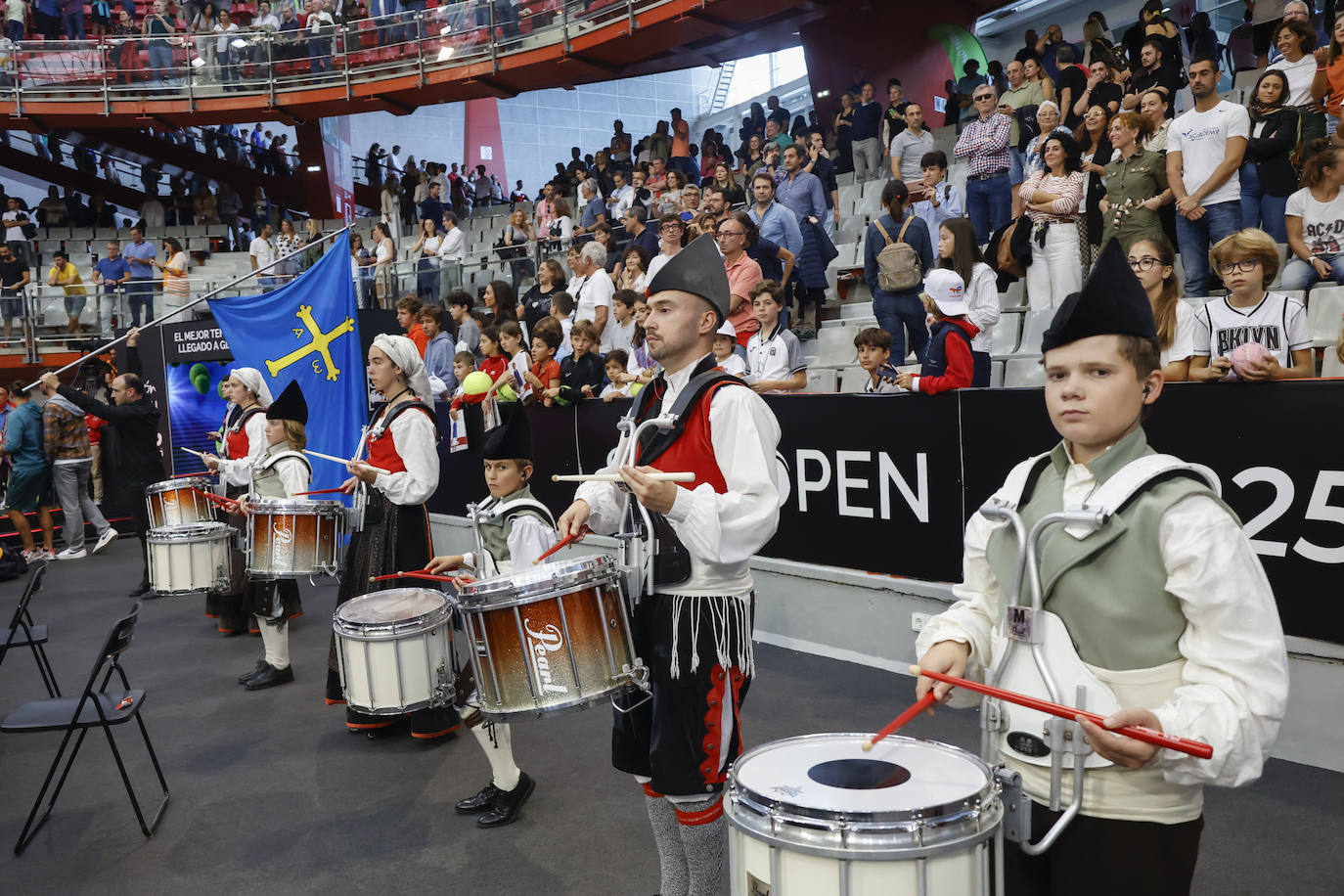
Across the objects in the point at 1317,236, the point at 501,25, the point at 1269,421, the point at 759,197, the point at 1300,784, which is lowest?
the point at 1300,784

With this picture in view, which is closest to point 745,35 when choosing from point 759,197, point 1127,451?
point 759,197

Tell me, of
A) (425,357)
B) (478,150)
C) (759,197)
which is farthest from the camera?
(478,150)

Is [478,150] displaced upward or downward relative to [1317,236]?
upward

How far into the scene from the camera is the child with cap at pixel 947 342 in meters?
5.32

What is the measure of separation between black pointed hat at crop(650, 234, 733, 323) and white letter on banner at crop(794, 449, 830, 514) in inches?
119

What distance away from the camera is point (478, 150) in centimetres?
2759

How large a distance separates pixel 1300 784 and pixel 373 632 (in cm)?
387

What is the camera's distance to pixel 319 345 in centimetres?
846

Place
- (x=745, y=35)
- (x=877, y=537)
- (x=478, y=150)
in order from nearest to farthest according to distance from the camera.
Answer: (x=877, y=537) → (x=745, y=35) → (x=478, y=150)

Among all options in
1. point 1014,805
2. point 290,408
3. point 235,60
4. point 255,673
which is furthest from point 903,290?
point 235,60

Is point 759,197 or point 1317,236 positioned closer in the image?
point 1317,236

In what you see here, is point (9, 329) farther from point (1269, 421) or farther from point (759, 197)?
point (1269, 421)

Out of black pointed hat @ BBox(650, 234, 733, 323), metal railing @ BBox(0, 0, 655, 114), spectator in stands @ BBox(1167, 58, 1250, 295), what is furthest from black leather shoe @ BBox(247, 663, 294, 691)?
metal railing @ BBox(0, 0, 655, 114)

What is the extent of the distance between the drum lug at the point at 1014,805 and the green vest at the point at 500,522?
8.41 ft
